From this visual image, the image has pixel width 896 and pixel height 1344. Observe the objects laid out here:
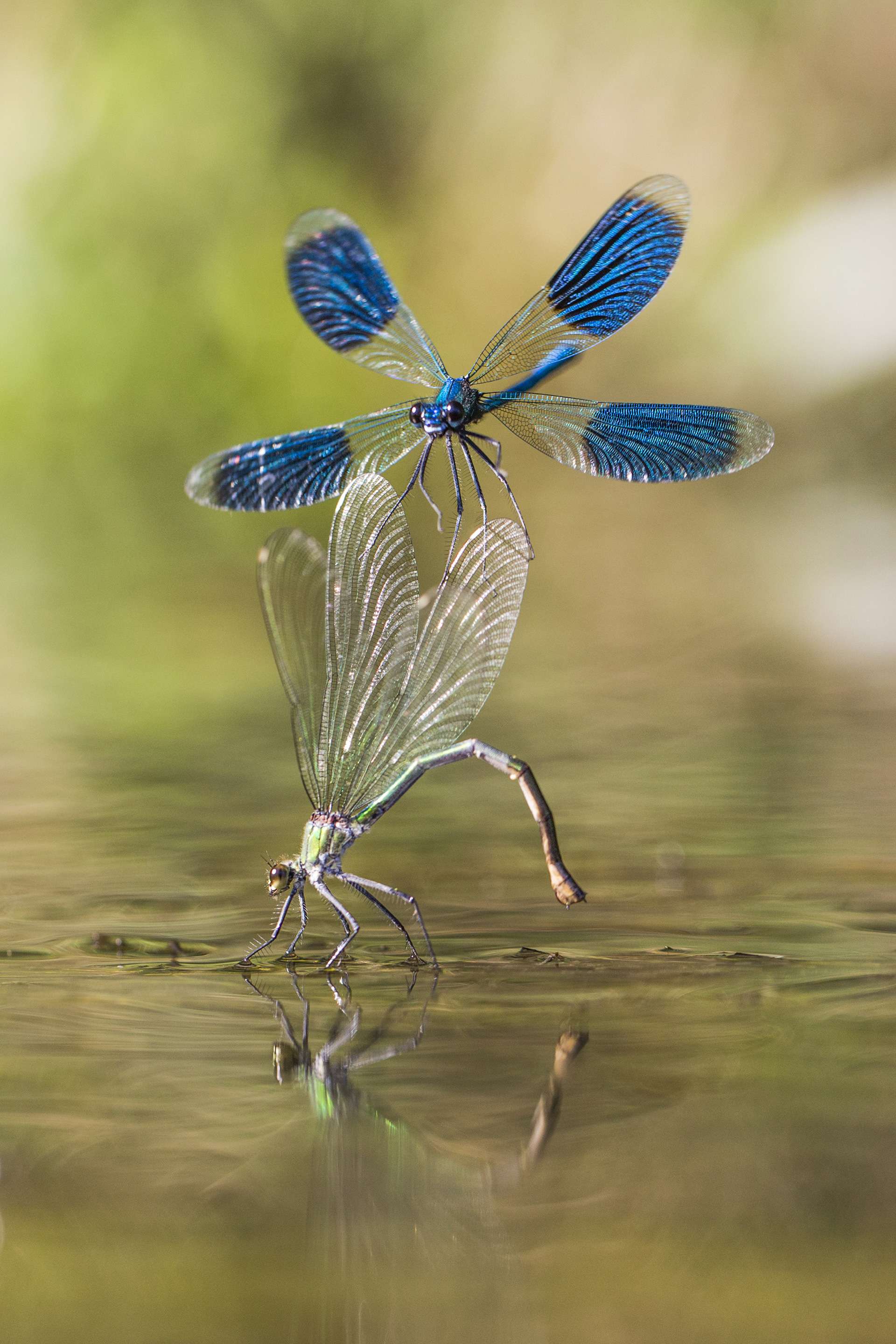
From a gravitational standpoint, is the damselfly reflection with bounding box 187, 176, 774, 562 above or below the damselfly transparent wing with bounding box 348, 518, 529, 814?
above

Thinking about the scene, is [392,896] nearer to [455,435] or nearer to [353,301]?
[455,435]

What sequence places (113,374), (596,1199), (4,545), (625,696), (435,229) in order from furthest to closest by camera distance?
(113,374)
(435,229)
(4,545)
(625,696)
(596,1199)

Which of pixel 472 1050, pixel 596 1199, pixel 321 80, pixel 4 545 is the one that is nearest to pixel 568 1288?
pixel 596 1199

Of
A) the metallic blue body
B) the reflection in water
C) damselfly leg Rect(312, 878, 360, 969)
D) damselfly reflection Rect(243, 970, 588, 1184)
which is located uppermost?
the metallic blue body

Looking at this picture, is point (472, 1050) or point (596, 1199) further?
point (472, 1050)

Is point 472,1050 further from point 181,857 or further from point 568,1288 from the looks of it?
point 181,857

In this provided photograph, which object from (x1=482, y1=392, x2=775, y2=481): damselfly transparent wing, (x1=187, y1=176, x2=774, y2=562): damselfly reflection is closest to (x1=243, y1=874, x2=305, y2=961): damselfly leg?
(x1=187, y1=176, x2=774, y2=562): damselfly reflection

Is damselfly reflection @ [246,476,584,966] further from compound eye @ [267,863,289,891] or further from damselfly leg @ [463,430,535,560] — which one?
damselfly leg @ [463,430,535,560]
